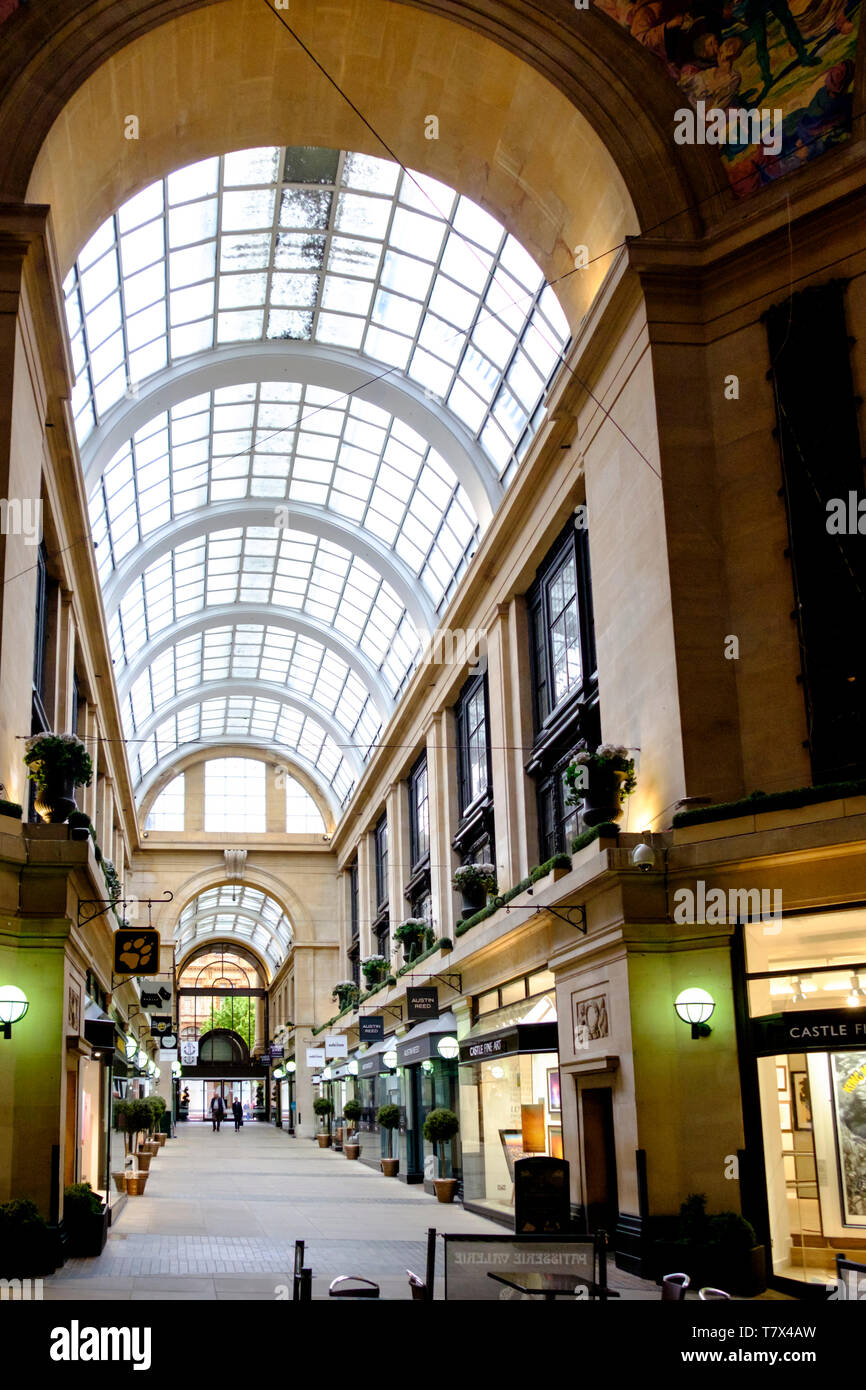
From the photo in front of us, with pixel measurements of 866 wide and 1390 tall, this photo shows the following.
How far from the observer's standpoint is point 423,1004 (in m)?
24.9

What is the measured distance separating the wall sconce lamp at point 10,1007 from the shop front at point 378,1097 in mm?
17169

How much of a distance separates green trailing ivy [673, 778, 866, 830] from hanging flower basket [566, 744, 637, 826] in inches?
53.2

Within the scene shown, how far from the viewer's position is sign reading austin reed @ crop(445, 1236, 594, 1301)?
23.7 feet

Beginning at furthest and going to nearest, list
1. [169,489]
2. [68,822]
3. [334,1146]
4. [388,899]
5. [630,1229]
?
1. [334,1146]
2. [388,899]
3. [169,489]
4. [68,822]
5. [630,1229]

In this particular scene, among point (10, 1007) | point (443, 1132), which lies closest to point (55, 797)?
point (10, 1007)

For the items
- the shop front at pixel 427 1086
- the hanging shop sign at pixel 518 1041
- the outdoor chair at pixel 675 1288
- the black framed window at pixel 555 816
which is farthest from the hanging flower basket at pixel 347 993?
the outdoor chair at pixel 675 1288

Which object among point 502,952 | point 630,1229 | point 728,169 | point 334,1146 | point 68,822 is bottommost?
point 334,1146

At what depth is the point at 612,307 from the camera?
16.9m

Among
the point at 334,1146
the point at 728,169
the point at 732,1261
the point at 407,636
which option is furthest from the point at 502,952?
the point at 334,1146

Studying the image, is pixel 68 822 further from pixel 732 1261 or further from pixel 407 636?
pixel 407 636

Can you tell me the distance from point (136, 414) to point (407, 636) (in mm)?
12849

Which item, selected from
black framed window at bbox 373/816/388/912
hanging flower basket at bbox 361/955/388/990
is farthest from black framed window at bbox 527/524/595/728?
black framed window at bbox 373/816/388/912

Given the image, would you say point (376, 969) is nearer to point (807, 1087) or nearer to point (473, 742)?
point (473, 742)
